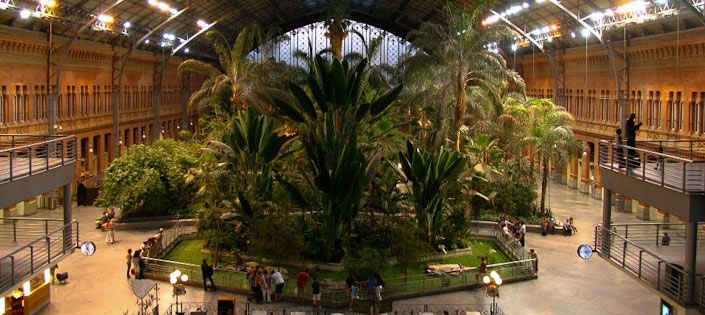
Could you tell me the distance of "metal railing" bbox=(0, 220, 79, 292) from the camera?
48.0 feet

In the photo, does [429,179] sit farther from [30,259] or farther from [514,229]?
[30,259]

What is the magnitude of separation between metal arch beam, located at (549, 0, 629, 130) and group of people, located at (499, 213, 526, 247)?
33.5 feet

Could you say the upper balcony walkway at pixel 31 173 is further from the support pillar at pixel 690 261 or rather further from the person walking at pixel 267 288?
the support pillar at pixel 690 261

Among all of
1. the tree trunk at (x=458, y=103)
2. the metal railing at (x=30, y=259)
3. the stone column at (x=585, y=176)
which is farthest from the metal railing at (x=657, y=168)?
the stone column at (x=585, y=176)

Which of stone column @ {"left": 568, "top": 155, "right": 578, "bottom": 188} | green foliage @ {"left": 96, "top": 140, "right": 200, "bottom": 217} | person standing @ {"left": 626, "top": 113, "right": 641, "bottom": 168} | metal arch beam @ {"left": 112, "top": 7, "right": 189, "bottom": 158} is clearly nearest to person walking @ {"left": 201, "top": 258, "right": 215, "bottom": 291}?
green foliage @ {"left": 96, "top": 140, "right": 200, "bottom": 217}

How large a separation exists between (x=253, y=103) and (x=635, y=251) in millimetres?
16398

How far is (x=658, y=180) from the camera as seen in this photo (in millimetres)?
14367

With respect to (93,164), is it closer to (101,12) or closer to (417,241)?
(101,12)

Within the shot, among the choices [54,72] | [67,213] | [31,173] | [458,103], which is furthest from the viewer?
[54,72]

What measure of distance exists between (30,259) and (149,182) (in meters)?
15.1

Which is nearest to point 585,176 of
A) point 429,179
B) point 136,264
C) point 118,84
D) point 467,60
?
point 467,60

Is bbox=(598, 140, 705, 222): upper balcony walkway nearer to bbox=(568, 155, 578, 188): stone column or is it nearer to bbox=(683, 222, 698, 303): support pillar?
bbox=(683, 222, 698, 303): support pillar

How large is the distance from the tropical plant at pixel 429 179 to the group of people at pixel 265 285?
468 cm

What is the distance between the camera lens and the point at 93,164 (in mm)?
41844
